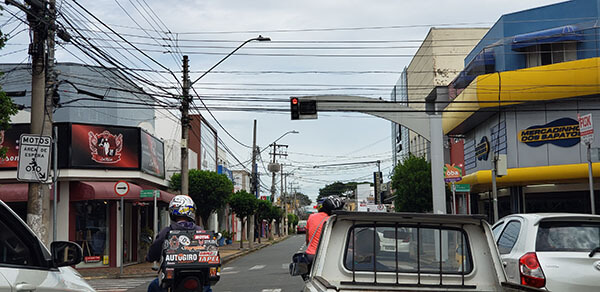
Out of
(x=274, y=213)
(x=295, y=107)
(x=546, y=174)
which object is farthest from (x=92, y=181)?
(x=274, y=213)

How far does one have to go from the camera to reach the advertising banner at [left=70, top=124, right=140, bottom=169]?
77.0 ft

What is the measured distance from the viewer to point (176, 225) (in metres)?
7.32

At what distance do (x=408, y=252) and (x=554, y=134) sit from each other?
21706 mm

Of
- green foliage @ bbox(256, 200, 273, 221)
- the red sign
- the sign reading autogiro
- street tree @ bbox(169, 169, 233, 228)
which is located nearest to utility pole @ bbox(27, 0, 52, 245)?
the sign reading autogiro

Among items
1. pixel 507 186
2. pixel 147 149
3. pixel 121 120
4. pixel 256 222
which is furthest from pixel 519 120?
pixel 256 222

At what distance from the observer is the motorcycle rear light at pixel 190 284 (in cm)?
689

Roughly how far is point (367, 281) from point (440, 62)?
41.3 m

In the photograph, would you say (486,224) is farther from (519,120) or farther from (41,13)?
(519,120)

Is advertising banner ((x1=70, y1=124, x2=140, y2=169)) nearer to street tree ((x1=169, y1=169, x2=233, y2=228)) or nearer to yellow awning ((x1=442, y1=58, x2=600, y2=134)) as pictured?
street tree ((x1=169, y1=169, x2=233, y2=228))

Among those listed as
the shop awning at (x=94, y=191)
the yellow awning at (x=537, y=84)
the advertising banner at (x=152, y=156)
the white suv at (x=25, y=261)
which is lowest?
the white suv at (x=25, y=261)

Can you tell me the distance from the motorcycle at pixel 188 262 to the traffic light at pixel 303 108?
51.0 feet

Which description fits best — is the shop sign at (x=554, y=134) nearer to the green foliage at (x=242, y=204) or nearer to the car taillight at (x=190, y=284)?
the green foliage at (x=242, y=204)

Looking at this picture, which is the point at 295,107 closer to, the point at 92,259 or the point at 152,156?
the point at 152,156

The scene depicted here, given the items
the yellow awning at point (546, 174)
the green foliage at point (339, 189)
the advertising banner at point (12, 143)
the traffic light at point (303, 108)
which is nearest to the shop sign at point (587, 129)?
the traffic light at point (303, 108)
